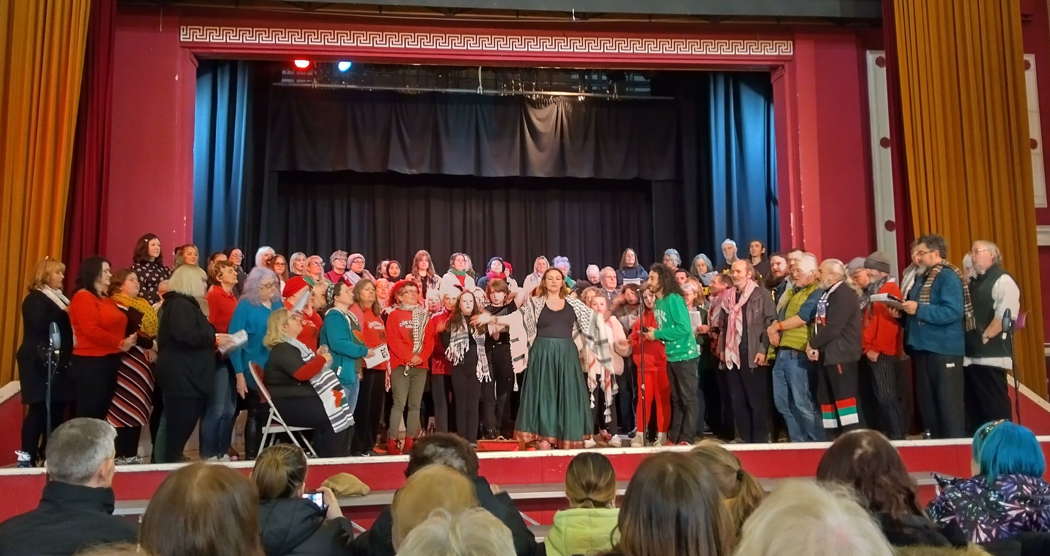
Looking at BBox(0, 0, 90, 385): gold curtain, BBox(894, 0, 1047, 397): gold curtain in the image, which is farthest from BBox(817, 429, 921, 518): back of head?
BBox(0, 0, 90, 385): gold curtain

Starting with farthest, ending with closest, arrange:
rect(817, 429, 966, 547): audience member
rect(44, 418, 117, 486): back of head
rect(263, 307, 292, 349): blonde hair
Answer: rect(263, 307, 292, 349): blonde hair → rect(44, 418, 117, 486): back of head → rect(817, 429, 966, 547): audience member

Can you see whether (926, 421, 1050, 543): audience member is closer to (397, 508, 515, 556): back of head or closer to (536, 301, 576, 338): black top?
(397, 508, 515, 556): back of head

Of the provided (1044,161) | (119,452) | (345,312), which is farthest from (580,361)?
(1044,161)

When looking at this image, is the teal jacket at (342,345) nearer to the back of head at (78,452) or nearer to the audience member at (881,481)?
the back of head at (78,452)

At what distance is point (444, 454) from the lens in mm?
3078

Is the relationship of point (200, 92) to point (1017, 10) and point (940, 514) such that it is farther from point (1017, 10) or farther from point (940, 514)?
point (940, 514)

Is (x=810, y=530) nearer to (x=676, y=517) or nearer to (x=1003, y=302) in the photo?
(x=676, y=517)

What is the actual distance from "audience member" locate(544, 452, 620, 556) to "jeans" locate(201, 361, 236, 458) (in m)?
3.90

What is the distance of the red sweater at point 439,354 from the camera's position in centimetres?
706

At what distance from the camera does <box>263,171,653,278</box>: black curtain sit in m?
12.5

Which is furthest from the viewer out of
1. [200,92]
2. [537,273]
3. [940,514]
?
[200,92]

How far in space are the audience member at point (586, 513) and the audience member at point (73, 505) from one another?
117 cm

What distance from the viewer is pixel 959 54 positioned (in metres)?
8.22

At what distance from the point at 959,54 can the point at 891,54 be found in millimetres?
581
